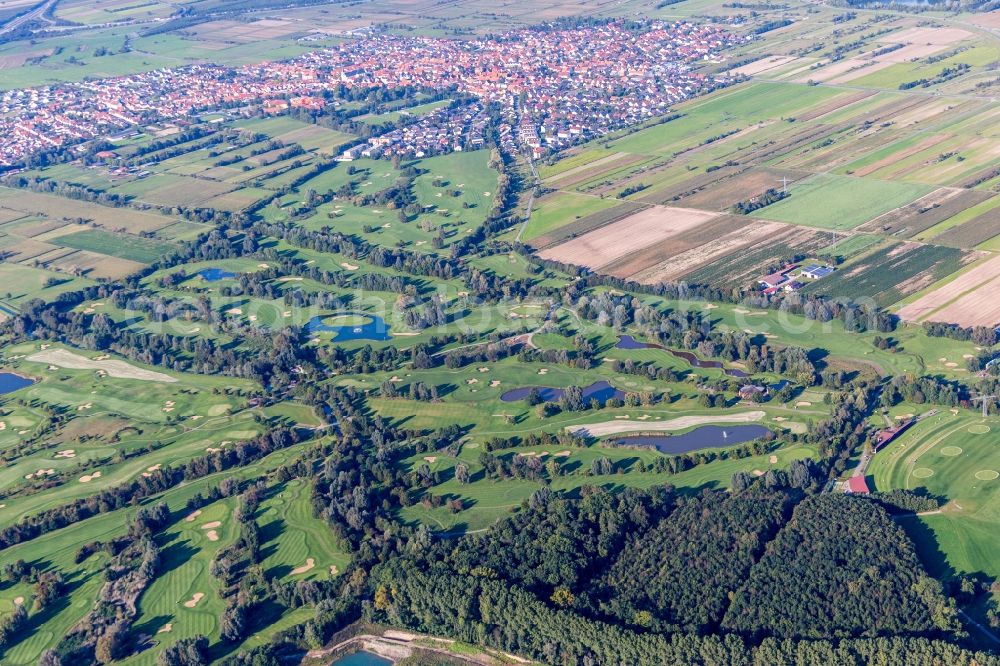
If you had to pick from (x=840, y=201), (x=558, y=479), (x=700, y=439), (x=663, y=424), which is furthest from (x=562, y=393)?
(x=840, y=201)

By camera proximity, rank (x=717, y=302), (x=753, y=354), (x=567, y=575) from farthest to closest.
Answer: (x=717, y=302)
(x=753, y=354)
(x=567, y=575)

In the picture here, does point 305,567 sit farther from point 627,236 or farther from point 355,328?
point 627,236

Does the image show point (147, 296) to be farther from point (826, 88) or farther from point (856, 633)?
point (826, 88)

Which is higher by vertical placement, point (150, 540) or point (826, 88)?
point (826, 88)

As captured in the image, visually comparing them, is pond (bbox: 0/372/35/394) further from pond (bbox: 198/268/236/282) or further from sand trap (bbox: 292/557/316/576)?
sand trap (bbox: 292/557/316/576)

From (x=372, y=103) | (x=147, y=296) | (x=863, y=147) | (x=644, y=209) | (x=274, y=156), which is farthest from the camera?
(x=372, y=103)


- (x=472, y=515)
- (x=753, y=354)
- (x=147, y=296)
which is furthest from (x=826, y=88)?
(x=472, y=515)

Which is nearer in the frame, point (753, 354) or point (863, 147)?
point (753, 354)
